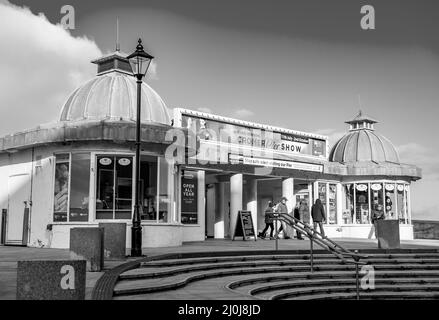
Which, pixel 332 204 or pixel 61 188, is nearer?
pixel 61 188

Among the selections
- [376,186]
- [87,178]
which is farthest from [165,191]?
[376,186]

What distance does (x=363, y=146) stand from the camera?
31734 millimetres

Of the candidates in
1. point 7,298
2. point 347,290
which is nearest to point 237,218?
point 347,290

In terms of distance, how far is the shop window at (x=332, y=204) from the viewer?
29.9 metres

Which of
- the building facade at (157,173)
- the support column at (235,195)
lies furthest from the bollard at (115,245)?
the support column at (235,195)

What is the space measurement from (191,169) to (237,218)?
2.77 metres

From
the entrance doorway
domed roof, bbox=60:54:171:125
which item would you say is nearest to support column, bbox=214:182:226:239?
domed roof, bbox=60:54:171:125

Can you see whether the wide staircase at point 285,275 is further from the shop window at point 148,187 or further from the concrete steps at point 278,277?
the shop window at point 148,187

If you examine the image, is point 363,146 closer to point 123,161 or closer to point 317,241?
point 123,161

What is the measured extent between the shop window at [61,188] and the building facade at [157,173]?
3 cm

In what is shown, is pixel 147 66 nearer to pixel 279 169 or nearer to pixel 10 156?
pixel 10 156

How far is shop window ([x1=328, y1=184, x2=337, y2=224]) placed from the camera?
1177 inches

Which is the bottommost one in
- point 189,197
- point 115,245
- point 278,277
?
point 278,277

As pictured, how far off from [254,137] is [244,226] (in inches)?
231
